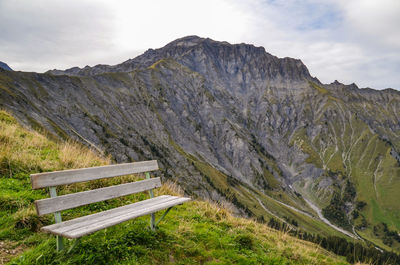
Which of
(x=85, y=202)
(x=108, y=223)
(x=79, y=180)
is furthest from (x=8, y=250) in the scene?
(x=108, y=223)

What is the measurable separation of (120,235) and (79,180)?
1558 millimetres

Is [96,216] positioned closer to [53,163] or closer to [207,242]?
[207,242]

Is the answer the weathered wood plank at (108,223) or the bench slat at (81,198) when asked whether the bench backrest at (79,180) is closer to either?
the bench slat at (81,198)

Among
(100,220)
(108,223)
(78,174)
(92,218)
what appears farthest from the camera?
(78,174)

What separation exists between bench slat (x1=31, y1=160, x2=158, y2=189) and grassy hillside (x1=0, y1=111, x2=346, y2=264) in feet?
4.04

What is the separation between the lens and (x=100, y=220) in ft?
17.0

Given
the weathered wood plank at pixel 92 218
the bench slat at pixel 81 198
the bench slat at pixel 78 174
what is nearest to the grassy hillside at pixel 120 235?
the weathered wood plank at pixel 92 218

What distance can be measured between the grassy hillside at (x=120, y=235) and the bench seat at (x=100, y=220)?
1.63 feet

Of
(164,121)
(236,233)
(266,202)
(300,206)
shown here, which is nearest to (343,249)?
(266,202)

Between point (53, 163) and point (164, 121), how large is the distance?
187613 millimetres

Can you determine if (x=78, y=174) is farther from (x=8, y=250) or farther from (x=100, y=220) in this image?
(x=8, y=250)

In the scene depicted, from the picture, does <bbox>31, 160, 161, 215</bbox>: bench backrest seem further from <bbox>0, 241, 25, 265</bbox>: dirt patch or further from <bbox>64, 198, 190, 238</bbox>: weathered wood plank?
<bbox>0, 241, 25, 265</bbox>: dirt patch

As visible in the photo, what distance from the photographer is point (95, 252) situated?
4992 millimetres

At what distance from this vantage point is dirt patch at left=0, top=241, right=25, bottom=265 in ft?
15.4
